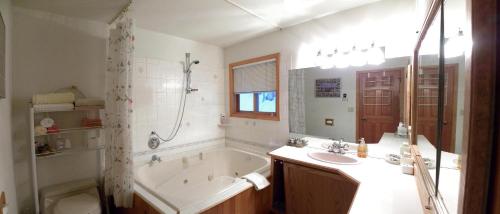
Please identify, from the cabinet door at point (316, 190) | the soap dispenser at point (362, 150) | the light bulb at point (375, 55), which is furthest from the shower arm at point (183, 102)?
the soap dispenser at point (362, 150)

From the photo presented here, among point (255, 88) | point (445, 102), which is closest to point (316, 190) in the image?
point (445, 102)

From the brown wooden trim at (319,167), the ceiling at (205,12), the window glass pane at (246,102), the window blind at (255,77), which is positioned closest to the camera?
the brown wooden trim at (319,167)

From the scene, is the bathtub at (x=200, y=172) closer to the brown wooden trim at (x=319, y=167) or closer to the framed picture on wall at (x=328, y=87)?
the brown wooden trim at (x=319, y=167)

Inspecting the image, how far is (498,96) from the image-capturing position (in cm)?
37

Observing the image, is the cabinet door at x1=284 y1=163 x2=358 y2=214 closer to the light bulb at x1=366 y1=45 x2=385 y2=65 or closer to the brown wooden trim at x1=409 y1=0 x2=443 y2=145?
the brown wooden trim at x1=409 y1=0 x2=443 y2=145

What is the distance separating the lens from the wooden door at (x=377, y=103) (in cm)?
181

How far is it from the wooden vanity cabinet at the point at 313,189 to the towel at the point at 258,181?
144 mm

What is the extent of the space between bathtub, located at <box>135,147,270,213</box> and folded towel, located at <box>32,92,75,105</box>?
3.23 ft

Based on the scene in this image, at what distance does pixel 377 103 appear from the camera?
6.16ft

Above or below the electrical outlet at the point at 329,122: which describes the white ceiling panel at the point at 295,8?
above

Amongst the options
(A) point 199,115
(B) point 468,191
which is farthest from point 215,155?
(B) point 468,191

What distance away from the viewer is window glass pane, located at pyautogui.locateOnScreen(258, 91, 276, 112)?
2.84 meters

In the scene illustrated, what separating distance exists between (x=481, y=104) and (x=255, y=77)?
8.54 feet

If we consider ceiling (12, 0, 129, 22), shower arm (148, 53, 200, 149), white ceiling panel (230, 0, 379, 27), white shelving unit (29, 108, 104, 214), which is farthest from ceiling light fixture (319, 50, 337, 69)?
white shelving unit (29, 108, 104, 214)
